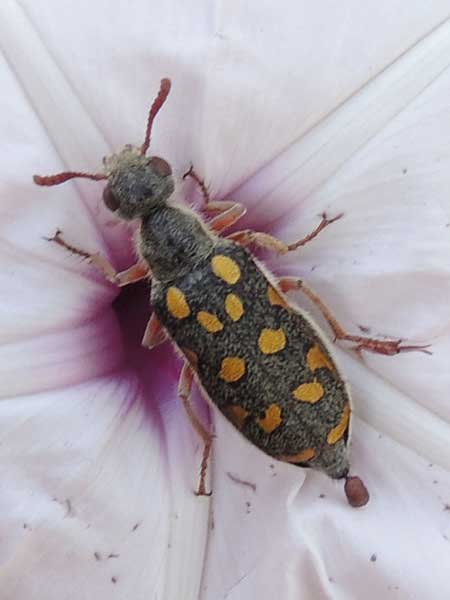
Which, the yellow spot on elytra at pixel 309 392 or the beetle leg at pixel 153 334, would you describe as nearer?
the yellow spot on elytra at pixel 309 392

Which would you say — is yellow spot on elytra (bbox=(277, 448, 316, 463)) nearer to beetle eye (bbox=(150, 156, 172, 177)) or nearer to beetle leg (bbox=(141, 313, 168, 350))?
beetle leg (bbox=(141, 313, 168, 350))

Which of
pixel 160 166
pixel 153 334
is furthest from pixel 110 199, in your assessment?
pixel 153 334

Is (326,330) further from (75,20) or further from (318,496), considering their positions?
(75,20)

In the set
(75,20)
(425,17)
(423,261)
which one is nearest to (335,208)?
(423,261)

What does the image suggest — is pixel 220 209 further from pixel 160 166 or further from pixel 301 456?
pixel 301 456

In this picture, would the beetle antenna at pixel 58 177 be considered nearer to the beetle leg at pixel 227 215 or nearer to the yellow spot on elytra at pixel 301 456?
the beetle leg at pixel 227 215

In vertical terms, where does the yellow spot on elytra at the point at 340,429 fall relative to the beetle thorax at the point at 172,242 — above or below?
below

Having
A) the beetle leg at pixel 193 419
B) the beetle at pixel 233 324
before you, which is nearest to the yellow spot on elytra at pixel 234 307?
the beetle at pixel 233 324
